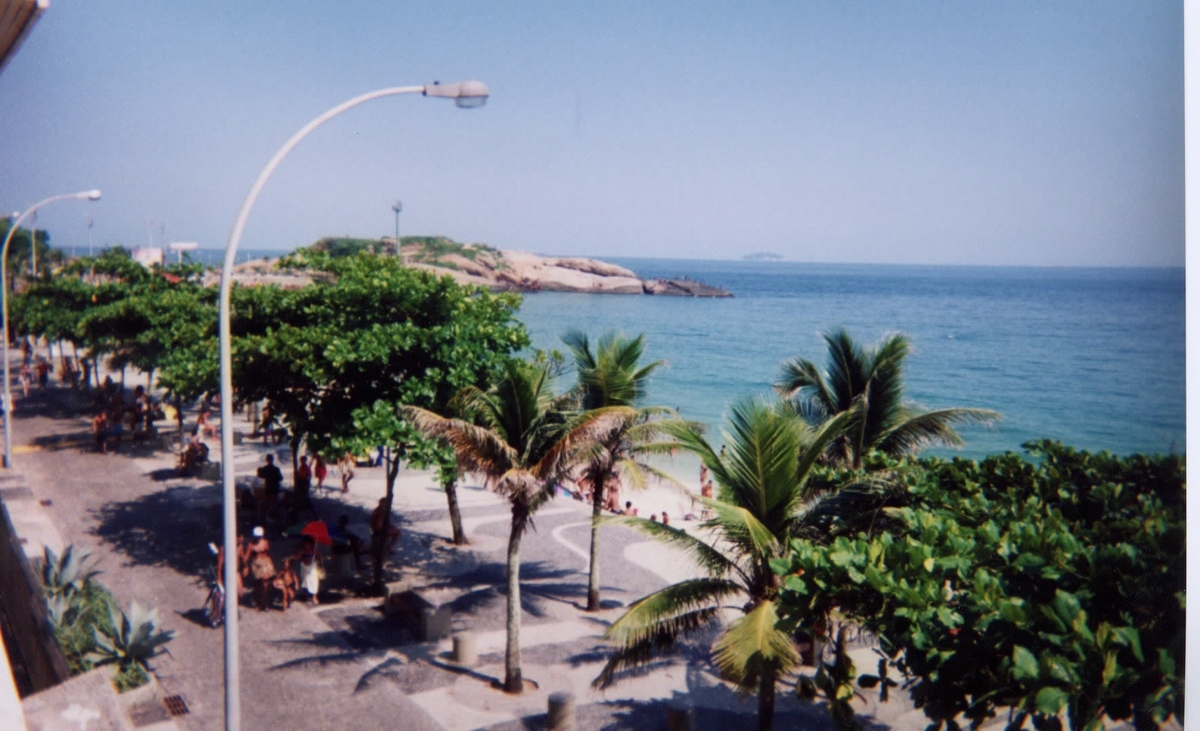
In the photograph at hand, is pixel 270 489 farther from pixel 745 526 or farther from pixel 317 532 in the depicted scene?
pixel 745 526

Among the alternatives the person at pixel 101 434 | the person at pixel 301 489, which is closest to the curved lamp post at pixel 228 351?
the person at pixel 301 489

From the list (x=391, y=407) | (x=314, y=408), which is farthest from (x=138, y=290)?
(x=391, y=407)

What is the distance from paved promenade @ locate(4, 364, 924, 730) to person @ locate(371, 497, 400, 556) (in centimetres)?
62

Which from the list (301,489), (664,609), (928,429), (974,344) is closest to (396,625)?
(301,489)

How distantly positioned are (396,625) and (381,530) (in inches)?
74.2

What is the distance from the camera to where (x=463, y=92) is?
728cm

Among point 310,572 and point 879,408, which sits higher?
point 879,408

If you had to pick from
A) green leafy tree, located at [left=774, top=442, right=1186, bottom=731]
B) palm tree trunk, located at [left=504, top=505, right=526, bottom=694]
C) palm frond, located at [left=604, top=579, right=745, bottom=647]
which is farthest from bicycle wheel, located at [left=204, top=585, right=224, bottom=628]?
green leafy tree, located at [left=774, top=442, right=1186, bottom=731]

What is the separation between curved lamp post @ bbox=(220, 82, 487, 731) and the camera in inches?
276

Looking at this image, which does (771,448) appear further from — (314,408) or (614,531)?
(614,531)

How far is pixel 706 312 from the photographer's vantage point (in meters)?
108

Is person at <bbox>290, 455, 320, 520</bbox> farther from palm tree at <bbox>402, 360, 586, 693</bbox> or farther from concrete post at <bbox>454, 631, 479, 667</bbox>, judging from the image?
palm tree at <bbox>402, 360, 586, 693</bbox>

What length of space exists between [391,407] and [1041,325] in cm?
8474

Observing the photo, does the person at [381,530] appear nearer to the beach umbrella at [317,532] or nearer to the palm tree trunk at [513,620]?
the beach umbrella at [317,532]
